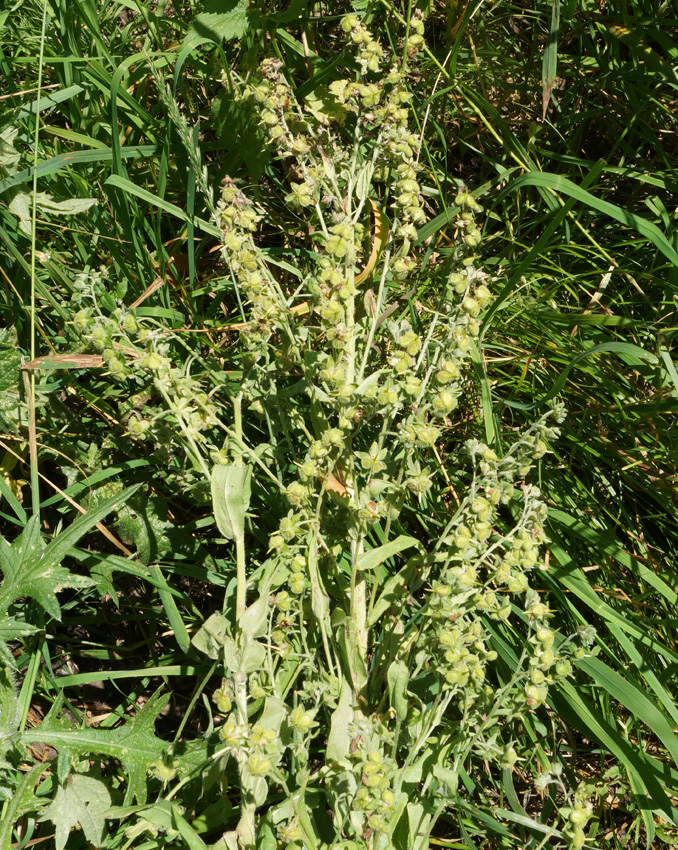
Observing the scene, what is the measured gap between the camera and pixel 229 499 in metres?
1.68

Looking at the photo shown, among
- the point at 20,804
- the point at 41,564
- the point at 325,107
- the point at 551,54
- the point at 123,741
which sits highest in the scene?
the point at 551,54

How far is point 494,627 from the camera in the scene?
7.01 feet

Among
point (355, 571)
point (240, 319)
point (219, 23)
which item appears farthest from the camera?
point (240, 319)

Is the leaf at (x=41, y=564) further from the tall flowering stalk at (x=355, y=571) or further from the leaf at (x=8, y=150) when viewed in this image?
the leaf at (x=8, y=150)

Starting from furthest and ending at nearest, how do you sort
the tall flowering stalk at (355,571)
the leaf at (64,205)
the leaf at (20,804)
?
the leaf at (64,205)
the leaf at (20,804)
the tall flowering stalk at (355,571)

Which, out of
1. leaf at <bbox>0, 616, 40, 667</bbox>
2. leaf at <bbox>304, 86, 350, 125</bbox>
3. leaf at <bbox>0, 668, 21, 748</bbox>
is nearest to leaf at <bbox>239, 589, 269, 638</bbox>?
leaf at <bbox>0, 616, 40, 667</bbox>

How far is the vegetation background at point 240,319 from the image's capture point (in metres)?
2.09

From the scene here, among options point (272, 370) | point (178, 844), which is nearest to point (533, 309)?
point (272, 370)

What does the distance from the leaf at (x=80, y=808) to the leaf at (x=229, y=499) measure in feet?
2.66

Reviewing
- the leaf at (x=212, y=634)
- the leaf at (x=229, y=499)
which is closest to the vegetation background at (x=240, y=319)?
the leaf at (x=212, y=634)

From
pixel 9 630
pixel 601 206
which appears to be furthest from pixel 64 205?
pixel 601 206

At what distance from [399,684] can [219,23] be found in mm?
1777

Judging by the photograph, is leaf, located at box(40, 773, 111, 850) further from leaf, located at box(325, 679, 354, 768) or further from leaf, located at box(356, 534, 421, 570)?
leaf, located at box(356, 534, 421, 570)

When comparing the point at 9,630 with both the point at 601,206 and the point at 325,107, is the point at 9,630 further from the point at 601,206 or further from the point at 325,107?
the point at 601,206
